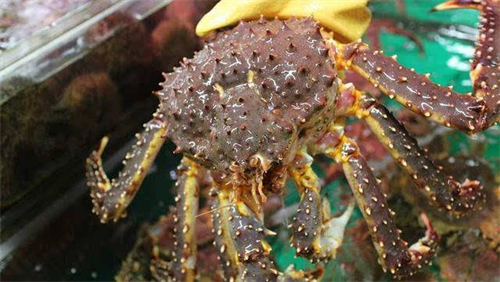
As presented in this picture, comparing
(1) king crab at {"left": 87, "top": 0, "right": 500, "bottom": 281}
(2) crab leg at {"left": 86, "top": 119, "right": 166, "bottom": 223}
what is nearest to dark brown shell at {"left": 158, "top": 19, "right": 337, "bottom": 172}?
(1) king crab at {"left": 87, "top": 0, "right": 500, "bottom": 281}

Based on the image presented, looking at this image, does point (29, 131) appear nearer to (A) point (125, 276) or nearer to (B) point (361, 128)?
(A) point (125, 276)

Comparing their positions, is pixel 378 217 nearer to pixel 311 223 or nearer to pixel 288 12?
pixel 311 223

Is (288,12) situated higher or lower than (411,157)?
higher

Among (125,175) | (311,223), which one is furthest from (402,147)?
(125,175)

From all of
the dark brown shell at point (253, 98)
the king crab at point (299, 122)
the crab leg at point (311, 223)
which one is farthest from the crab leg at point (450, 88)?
the crab leg at point (311, 223)

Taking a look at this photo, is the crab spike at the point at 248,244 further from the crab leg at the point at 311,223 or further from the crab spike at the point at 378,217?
the crab spike at the point at 378,217
